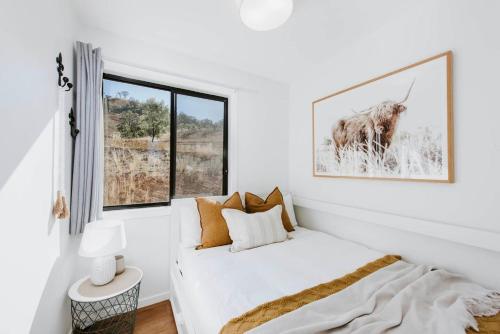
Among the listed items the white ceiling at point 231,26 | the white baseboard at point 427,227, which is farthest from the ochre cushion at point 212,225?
the white ceiling at point 231,26

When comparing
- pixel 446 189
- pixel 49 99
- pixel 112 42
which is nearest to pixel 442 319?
pixel 446 189

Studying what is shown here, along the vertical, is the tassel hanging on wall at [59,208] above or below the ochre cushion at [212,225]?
above

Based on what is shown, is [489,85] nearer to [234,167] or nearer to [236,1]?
[236,1]

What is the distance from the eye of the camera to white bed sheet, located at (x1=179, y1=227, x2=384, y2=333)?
106 centimetres

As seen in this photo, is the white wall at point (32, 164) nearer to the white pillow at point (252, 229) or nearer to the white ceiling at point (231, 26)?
the white ceiling at point (231, 26)

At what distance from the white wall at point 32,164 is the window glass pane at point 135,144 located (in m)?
0.52

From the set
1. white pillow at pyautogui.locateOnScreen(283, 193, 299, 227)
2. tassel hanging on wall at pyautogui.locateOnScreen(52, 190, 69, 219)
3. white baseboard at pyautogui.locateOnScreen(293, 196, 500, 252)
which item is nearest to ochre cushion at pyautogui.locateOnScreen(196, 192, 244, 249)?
white pillow at pyautogui.locateOnScreen(283, 193, 299, 227)

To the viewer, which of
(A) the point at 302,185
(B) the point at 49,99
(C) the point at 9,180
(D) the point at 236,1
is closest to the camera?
(C) the point at 9,180

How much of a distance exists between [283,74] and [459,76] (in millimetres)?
1667

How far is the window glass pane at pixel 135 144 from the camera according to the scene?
1.95 m

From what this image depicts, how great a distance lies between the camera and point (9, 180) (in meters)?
0.77

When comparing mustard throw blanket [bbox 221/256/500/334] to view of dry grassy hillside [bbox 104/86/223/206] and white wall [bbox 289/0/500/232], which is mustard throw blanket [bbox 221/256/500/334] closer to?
white wall [bbox 289/0/500/232]

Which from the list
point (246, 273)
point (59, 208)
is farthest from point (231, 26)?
point (246, 273)

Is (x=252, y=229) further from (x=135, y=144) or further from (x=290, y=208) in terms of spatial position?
(x=135, y=144)
